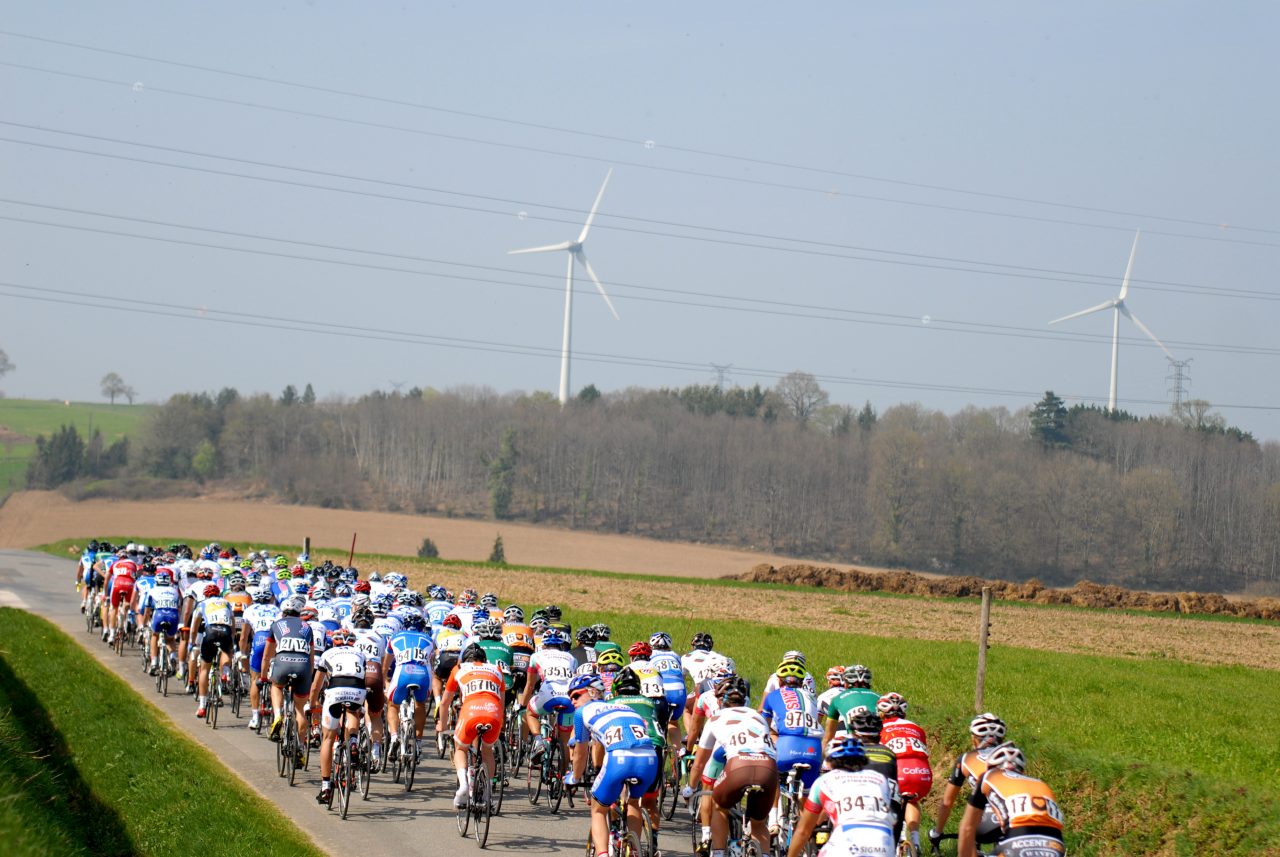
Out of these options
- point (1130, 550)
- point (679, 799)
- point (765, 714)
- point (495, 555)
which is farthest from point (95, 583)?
point (1130, 550)

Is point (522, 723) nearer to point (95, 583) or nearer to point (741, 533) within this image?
point (95, 583)

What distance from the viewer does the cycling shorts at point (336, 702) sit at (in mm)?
15695

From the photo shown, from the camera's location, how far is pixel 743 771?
1179 cm

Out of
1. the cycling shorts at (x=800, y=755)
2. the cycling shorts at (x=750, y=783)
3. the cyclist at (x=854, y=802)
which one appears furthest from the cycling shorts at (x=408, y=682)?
the cyclist at (x=854, y=802)

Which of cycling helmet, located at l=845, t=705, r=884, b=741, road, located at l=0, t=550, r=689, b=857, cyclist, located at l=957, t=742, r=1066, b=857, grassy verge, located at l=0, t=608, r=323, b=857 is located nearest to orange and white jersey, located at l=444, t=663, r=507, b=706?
road, located at l=0, t=550, r=689, b=857

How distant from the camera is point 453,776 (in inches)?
738

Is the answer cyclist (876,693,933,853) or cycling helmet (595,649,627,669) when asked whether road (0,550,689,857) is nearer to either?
cycling helmet (595,649,627,669)

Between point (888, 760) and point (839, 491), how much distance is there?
343 feet

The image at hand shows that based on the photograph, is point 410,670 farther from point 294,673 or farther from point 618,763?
point 618,763

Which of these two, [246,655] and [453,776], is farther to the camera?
[246,655]

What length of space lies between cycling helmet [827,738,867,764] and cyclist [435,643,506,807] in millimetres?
5607

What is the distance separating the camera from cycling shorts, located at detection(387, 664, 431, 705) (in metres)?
17.2

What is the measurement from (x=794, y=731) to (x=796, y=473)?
103642 millimetres

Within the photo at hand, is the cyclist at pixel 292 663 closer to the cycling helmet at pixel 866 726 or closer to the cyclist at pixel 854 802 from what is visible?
the cycling helmet at pixel 866 726
